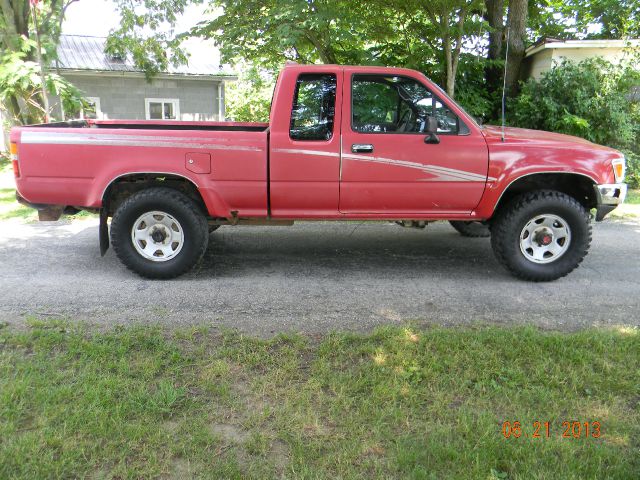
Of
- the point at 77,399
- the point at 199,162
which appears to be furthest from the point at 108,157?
the point at 77,399

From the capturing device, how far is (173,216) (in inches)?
207

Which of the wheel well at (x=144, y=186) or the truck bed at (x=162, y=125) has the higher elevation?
the truck bed at (x=162, y=125)

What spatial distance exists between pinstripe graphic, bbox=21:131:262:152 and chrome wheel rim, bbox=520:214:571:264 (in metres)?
3.07

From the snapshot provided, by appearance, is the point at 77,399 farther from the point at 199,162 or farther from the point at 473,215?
the point at 473,215

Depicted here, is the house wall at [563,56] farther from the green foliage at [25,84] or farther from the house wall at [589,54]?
the green foliage at [25,84]

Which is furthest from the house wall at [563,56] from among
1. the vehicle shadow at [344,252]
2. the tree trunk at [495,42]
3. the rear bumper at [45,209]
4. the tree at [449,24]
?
the rear bumper at [45,209]

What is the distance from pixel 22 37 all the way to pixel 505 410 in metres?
11.1

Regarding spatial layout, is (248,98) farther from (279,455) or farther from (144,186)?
(279,455)

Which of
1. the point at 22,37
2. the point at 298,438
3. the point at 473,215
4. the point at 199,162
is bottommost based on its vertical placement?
the point at 298,438

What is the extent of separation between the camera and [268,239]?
7.05m

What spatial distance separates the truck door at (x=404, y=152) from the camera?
17.0ft

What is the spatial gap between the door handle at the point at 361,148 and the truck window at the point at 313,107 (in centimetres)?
26

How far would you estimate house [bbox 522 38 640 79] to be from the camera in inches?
468
